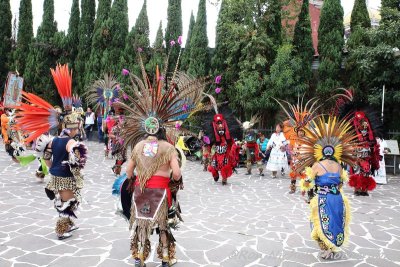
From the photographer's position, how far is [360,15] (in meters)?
17.0

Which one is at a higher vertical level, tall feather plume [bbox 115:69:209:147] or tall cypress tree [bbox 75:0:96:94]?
tall cypress tree [bbox 75:0:96:94]

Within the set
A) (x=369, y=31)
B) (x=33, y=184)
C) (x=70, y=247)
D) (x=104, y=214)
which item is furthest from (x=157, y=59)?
(x=70, y=247)

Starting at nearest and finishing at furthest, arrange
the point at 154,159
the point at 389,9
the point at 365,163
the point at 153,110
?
the point at 154,159
the point at 153,110
the point at 365,163
the point at 389,9

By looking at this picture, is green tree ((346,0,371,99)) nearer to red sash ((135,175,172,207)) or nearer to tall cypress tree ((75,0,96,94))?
red sash ((135,175,172,207))

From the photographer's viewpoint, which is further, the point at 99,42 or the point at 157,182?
the point at 99,42

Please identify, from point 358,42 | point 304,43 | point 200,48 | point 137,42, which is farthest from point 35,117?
point 137,42

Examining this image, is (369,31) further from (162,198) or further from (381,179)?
(162,198)

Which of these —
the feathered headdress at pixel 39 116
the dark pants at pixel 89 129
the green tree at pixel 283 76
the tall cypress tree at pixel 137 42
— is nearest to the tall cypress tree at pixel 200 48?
the tall cypress tree at pixel 137 42

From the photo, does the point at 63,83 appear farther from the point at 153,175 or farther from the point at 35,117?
the point at 153,175

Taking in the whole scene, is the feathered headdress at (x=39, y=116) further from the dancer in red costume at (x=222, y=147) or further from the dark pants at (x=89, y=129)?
the dark pants at (x=89, y=129)

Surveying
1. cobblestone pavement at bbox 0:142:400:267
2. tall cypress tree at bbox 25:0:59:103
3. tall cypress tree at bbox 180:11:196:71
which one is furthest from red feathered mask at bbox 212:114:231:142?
tall cypress tree at bbox 25:0:59:103

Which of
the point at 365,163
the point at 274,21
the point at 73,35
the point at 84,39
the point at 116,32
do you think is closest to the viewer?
the point at 365,163

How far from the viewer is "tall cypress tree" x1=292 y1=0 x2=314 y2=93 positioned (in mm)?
17062

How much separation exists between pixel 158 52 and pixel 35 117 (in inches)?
663
